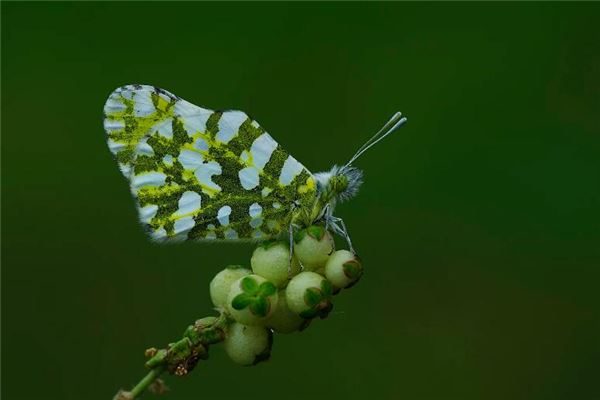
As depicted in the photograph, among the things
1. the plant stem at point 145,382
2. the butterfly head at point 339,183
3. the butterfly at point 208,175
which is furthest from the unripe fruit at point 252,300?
the butterfly head at point 339,183

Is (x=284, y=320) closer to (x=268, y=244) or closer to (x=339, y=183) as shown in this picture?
(x=268, y=244)

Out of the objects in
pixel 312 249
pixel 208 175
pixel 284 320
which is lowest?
pixel 284 320

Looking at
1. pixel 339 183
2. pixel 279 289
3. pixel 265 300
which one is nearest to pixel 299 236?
pixel 279 289

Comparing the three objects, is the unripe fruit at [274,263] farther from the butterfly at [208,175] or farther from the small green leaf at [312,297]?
the butterfly at [208,175]

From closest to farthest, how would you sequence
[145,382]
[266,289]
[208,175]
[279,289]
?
[145,382], [266,289], [279,289], [208,175]

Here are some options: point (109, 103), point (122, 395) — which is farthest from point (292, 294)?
point (109, 103)

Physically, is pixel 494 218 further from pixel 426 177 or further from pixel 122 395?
pixel 122 395

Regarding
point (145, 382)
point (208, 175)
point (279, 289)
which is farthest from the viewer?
point (208, 175)

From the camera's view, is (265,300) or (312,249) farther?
(312,249)
